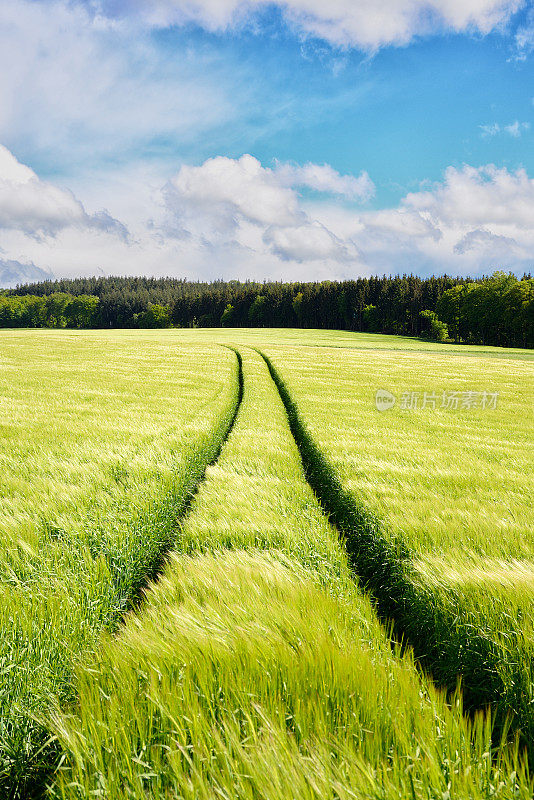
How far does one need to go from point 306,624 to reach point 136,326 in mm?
173853

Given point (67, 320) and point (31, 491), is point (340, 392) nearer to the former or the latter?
point (31, 491)

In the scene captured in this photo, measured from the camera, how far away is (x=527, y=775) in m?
1.88

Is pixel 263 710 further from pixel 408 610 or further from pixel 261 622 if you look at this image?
pixel 408 610

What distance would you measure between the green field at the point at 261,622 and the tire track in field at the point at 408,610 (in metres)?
0.02

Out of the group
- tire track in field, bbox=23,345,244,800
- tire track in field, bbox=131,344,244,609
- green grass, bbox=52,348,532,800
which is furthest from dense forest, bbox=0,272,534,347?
green grass, bbox=52,348,532,800

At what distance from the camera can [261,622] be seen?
2783 millimetres

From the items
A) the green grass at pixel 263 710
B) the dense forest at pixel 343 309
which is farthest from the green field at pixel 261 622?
the dense forest at pixel 343 309

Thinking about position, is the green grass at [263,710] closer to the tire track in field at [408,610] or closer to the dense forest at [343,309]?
the tire track in field at [408,610]

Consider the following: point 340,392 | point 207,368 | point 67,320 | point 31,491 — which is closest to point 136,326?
point 67,320

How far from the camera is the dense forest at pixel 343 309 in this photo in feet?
303

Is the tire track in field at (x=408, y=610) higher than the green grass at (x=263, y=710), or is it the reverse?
the green grass at (x=263, y=710)

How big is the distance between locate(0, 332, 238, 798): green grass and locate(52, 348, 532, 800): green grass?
290 mm

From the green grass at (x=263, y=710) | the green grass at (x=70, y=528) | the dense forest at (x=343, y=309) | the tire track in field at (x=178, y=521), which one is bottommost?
the tire track in field at (x=178, y=521)

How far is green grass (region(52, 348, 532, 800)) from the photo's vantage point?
5.33ft
